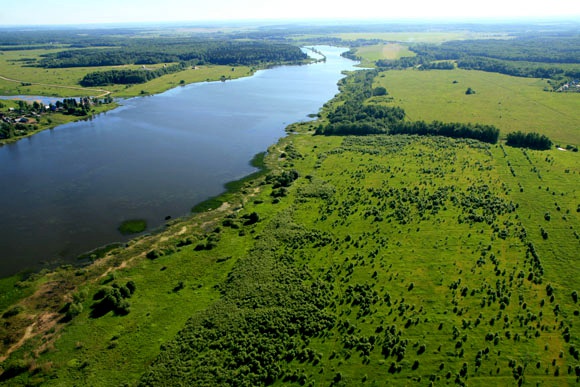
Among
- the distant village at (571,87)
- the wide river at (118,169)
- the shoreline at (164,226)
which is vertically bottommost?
the shoreline at (164,226)

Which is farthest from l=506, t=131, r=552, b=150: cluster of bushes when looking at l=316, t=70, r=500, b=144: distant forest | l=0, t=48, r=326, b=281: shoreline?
l=0, t=48, r=326, b=281: shoreline

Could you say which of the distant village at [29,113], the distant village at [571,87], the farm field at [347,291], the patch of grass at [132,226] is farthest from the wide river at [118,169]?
the distant village at [571,87]

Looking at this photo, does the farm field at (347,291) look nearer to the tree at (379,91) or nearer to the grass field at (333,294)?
the grass field at (333,294)

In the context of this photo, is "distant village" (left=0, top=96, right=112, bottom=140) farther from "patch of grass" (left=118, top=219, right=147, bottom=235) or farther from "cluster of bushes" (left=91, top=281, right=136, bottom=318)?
"cluster of bushes" (left=91, top=281, right=136, bottom=318)

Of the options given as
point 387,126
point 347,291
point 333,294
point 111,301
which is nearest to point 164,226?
point 111,301

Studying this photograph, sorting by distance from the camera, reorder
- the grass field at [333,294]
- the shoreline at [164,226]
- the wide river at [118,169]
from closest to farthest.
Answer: the grass field at [333,294] < the shoreline at [164,226] < the wide river at [118,169]

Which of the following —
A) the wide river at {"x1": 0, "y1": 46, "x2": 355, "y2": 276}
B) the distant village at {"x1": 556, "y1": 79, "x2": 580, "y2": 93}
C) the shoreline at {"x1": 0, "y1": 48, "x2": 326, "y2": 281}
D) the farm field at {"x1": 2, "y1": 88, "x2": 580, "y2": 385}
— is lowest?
the farm field at {"x1": 2, "y1": 88, "x2": 580, "y2": 385}
